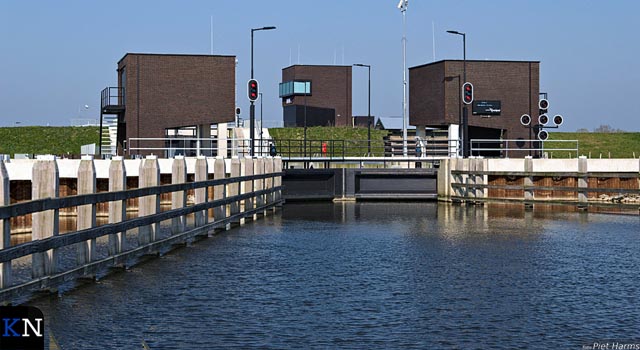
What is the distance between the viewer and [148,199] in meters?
15.4

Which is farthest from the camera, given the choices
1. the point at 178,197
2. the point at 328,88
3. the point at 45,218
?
the point at 328,88

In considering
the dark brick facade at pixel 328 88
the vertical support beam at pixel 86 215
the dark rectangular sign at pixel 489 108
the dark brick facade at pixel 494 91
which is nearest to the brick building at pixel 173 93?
the dark brick facade at pixel 494 91

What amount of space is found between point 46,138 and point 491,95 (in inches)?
2475

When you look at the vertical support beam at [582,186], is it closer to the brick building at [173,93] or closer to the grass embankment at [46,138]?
the brick building at [173,93]

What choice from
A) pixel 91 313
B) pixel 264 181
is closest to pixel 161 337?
pixel 91 313

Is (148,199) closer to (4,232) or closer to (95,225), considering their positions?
(95,225)

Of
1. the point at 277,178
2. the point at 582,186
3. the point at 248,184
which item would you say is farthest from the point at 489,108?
the point at 248,184

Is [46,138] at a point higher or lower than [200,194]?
higher

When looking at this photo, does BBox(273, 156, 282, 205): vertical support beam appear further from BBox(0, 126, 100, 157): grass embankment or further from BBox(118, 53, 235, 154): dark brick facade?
BBox(0, 126, 100, 157): grass embankment

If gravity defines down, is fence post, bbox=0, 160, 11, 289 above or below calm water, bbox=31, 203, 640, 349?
above

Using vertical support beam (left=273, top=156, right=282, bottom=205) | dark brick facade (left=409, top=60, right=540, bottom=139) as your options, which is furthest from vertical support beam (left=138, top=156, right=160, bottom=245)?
dark brick facade (left=409, top=60, right=540, bottom=139)

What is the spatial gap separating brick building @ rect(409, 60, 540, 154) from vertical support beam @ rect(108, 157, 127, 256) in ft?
134

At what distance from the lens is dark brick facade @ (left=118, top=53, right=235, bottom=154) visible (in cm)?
5100

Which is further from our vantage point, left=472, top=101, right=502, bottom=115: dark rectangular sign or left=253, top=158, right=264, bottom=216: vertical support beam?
left=472, top=101, right=502, bottom=115: dark rectangular sign
